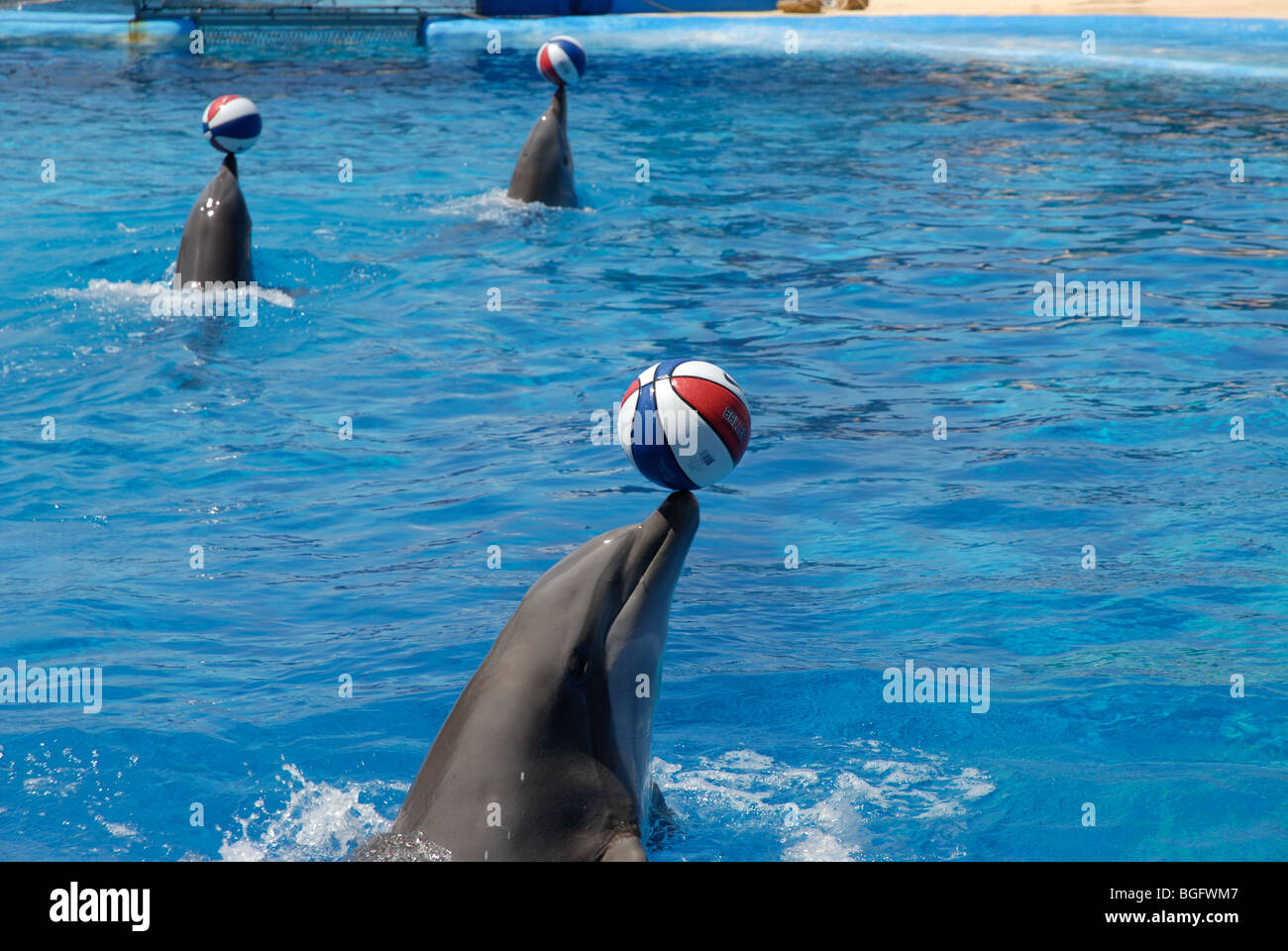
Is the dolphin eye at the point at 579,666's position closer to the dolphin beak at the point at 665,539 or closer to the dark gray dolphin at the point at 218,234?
the dolphin beak at the point at 665,539

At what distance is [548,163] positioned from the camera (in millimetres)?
11672

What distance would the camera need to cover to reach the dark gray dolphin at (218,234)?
8984mm

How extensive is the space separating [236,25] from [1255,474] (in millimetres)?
20732

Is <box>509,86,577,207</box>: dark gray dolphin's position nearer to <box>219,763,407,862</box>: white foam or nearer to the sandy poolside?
<box>219,763,407,862</box>: white foam

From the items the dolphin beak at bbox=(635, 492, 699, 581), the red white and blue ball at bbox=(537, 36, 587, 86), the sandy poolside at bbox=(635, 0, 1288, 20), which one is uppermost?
the sandy poolside at bbox=(635, 0, 1288, 20)

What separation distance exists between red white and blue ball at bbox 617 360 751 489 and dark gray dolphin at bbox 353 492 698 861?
7 cm

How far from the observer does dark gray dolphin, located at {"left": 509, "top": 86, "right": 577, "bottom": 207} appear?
38.0 ft

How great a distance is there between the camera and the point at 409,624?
17.6 feet

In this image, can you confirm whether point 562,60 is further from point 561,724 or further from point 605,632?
point 561,724

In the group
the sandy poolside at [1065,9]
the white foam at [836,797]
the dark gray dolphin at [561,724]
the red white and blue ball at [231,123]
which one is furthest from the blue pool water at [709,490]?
the sandy poolside at [1065,9]

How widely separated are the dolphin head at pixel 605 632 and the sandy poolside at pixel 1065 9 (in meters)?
22.6

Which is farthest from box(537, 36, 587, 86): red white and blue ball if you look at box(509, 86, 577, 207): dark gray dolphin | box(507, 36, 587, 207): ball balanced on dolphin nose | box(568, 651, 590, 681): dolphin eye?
box(568, 651, 590, 681): dolphin eye

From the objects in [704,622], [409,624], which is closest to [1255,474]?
[704,622]
